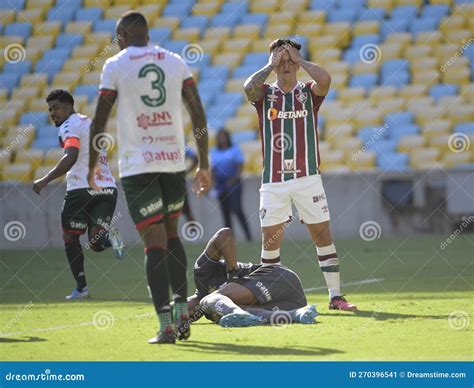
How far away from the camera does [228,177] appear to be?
20.0m

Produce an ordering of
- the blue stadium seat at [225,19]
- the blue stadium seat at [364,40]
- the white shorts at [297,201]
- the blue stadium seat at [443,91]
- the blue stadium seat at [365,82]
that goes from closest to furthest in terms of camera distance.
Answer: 1. the white shorts at [297,201]
2. the blue stadium seat at [443,91]
3. the blue stadium seat at [365,82]
4. the blue stadium seat at [364,40]
5. the blue stadium seat at [225,19]

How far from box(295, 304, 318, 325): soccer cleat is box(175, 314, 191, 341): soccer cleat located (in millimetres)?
1200

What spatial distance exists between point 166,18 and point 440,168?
27.8 feet

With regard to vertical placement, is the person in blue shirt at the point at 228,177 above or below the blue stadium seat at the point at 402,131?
below

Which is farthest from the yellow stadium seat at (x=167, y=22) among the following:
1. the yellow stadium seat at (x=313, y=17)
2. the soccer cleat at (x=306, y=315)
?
the soccer cleat at (x=306, y=315)

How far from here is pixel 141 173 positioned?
7707 mm

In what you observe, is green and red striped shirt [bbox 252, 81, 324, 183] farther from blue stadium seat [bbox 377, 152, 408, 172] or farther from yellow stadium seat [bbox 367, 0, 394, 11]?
yellow stadium seat [bbox 367, 0, 394, 11]

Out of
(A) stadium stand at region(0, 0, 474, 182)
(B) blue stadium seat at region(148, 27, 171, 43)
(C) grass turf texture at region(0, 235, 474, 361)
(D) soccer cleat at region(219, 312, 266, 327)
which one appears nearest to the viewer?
(C) grass turf texture at region(0, 235, 474, 361)

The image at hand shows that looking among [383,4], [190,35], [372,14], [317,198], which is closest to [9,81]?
[190,35]

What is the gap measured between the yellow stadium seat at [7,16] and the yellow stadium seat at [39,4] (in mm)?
469

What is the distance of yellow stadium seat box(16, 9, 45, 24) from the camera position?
989 inches

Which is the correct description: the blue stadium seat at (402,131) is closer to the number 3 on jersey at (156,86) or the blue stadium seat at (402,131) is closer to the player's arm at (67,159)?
the player's arm at (67,159)

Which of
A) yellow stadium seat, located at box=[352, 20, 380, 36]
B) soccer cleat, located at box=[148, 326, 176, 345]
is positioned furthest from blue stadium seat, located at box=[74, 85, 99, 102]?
soccer cleat, located at box=[148, 326, 176, 345]

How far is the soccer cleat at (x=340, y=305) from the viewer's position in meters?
9.74
